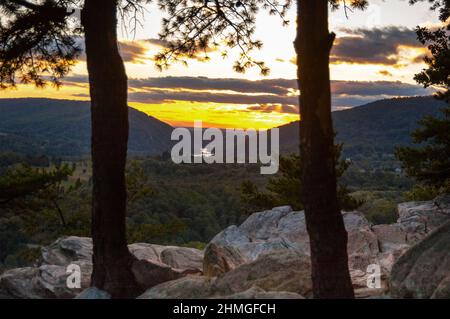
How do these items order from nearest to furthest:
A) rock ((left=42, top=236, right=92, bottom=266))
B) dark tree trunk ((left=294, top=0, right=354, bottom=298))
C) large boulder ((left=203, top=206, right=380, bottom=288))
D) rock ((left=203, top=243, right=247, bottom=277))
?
dark tree trunk ((left=294, top=0, right=354, bottom=298)) < rock ((left=203, top=243, right=247, bottom=277)) < large boulder ((left=203, top=206, right=380, bottom=288)) < rock ((left=42, top=236, right=92, bottom=266))

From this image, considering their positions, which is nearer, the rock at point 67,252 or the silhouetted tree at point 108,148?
the silhouetted tree at point 108,148

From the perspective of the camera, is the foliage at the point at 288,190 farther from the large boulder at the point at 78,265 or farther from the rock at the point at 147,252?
the large boulder at the point at 78,265

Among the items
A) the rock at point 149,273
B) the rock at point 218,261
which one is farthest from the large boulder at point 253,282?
the rock at point 218,261

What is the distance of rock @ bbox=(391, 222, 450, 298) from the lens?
5688mm

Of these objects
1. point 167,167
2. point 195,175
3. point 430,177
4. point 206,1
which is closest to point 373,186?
point 195,175

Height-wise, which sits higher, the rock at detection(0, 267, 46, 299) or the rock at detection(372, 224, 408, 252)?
the rock at detection(372, 224, 408, 252)

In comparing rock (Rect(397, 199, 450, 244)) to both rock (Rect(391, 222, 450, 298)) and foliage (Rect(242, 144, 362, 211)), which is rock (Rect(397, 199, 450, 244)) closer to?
rock (Rect(391, 222, 450, 298))

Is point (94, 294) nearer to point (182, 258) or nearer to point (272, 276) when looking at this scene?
point (272, 276)

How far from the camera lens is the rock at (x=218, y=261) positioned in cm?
839

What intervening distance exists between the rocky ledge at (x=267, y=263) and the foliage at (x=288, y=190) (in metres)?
13.4

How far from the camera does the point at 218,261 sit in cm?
851

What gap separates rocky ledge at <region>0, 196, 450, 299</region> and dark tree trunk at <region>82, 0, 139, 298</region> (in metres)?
0.25

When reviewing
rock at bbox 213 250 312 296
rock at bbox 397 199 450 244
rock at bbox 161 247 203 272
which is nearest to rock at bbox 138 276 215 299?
rock at bbox 213 250 312 296
